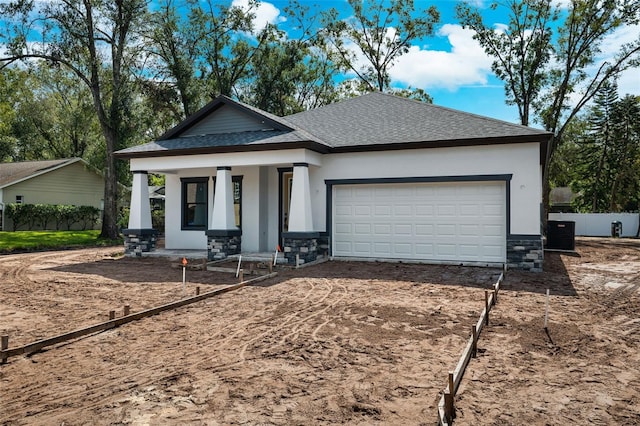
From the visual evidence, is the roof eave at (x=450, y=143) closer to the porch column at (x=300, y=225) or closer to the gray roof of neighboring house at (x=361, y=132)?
the gray roof of neighboring house at (x=361, y=132)

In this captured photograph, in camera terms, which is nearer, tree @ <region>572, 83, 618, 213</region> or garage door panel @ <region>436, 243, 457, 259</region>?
garage door panel @ <region>436, 243, 457, 259</region>

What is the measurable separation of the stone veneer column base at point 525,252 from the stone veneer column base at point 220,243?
307 inches

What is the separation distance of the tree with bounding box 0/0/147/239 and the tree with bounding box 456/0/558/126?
18989mm

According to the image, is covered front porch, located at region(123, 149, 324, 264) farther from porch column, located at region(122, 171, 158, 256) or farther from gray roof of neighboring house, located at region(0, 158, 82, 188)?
gray roof of neighboring house, located at region(0, 158, 82, 188)

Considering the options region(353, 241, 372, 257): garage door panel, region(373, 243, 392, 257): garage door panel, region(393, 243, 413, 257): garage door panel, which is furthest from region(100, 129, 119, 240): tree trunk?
region(393, 243, 413, 257): garage door panel

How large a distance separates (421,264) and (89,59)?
19.9 metres

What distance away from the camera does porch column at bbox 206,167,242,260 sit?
13148 millimetres

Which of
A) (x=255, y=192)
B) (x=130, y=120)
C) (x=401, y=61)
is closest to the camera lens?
(x=255, y=192)

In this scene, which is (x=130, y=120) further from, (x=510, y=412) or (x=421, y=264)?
(x=510, y=412)

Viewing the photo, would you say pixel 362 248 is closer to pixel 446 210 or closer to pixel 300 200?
pixel 300 200

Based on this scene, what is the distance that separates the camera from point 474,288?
9023 millimetres

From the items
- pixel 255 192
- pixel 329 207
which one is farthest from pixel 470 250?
pixel 255 192

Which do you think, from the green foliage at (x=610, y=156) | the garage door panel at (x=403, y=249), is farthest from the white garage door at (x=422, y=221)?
the green foliage at (x=610, y=156)

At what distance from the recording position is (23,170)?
2909 cm
